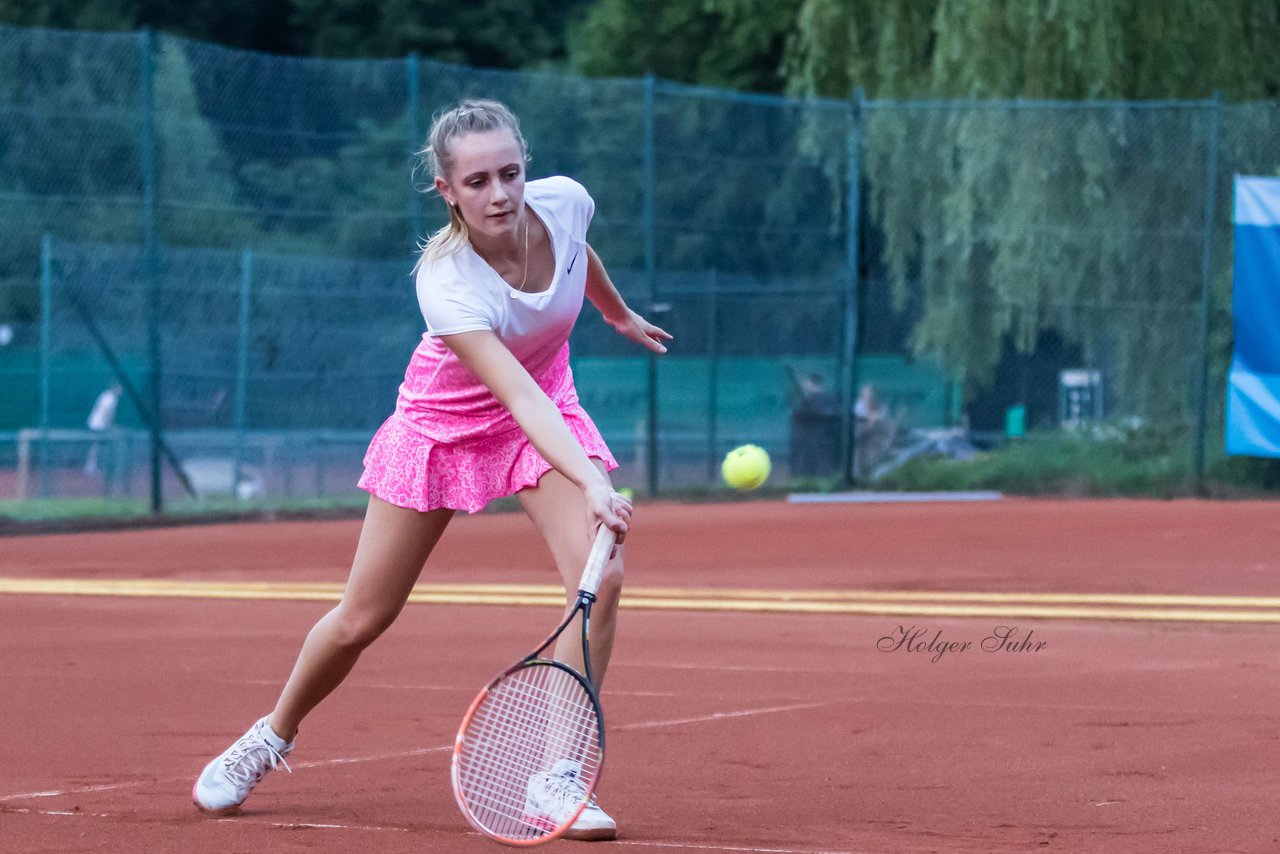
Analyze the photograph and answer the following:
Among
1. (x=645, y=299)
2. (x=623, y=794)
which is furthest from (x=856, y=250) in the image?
(x=623, y=794)

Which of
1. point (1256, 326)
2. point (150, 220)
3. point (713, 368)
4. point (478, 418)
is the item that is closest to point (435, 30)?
point (713, 368)

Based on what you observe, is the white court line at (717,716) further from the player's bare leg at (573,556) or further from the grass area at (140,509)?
the grass area at (140,509)

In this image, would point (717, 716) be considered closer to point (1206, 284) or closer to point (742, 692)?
point (742, 692)

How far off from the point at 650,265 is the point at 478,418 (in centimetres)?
1028

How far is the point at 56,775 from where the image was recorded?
452 centimetres

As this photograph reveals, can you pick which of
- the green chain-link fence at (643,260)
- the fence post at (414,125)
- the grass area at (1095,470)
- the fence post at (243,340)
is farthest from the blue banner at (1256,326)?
the fence post at (243,340)

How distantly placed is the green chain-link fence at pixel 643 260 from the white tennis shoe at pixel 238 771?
8412mm

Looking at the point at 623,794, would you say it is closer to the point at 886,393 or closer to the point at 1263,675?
the point at 1263,675

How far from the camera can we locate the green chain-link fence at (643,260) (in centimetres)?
1237

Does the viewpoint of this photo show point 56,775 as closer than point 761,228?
Yes

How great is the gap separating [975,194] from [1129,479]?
2662mm

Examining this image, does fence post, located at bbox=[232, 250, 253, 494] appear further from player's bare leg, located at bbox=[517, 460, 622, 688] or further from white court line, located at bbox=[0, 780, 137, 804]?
→ player's bare leg, located at bbox=[517, 460, 622, 688]

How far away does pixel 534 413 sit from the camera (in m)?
3.62

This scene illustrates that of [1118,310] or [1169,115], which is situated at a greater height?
[1169,115]
